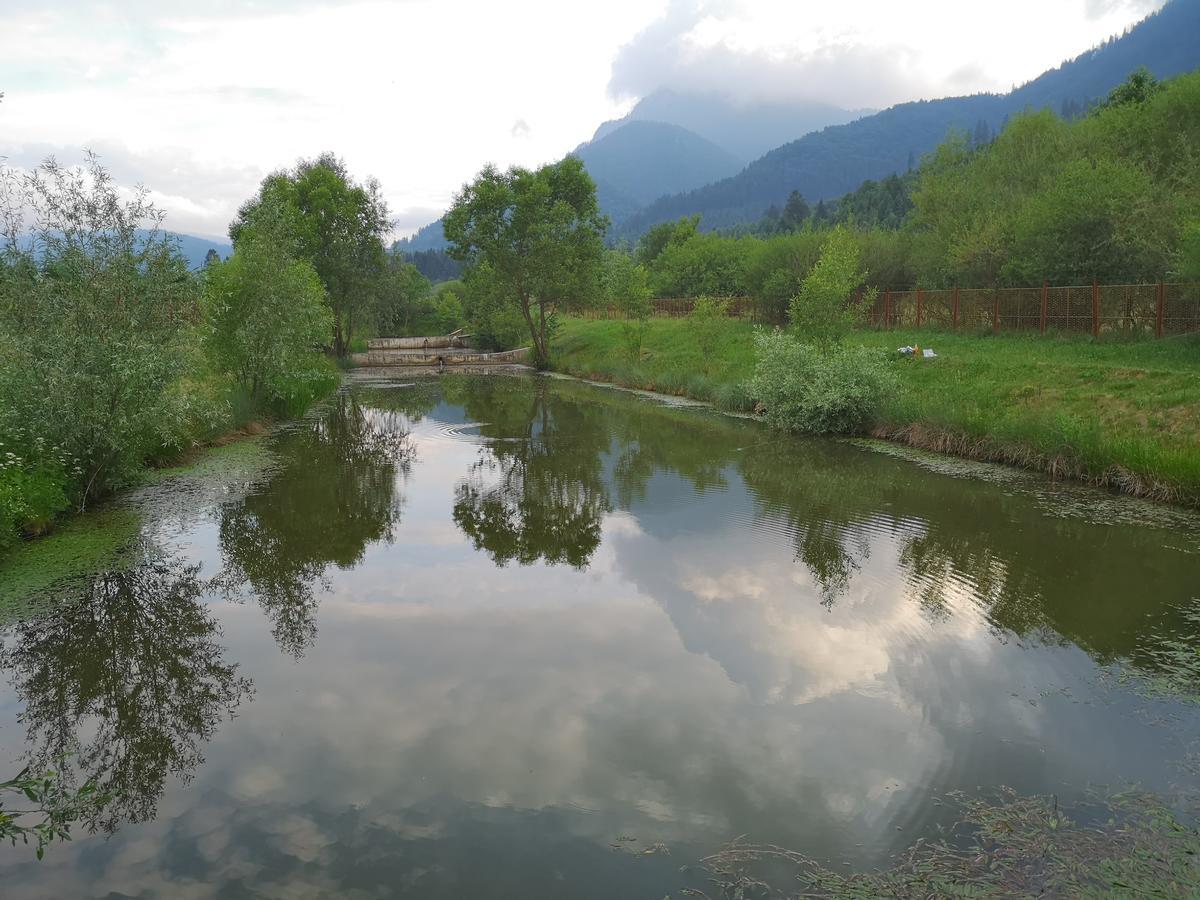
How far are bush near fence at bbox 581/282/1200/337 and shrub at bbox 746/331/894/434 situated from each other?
337 inches

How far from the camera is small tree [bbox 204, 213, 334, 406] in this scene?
2255 cm

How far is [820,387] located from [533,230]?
26.7m

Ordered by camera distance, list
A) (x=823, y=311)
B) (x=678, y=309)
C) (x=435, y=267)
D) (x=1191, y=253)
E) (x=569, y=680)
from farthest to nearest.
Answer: (x=435, y=267) → (x=678, y=309) → (x=823, y=311) → (x=1191, y=253) → (x=569, y=680)

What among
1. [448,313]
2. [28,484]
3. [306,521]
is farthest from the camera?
[448,313]

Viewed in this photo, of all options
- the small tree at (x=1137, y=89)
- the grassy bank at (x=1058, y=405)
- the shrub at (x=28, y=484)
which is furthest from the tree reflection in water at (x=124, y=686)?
the small tree at (x=1137, y=89)

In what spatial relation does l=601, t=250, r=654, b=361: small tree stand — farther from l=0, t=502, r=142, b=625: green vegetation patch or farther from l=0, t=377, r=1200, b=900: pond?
l=0, t=502, r=142, b=625: green vegetation patch

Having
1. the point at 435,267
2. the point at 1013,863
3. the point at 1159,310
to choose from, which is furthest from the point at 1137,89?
the point at 435,267

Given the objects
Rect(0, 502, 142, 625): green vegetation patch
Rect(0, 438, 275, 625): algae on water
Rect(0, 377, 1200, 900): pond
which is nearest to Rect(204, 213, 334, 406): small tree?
Rect(0, 438, 275, 625): algae on water

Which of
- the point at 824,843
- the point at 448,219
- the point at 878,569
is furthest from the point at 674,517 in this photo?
the point at 448,219

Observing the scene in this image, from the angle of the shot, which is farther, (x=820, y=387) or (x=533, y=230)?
(x=533, y=230)

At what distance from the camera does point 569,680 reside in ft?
25.8

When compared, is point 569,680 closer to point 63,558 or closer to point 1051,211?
point 63,558

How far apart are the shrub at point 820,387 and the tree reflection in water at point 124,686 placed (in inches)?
631

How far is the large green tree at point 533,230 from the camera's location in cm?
4353
